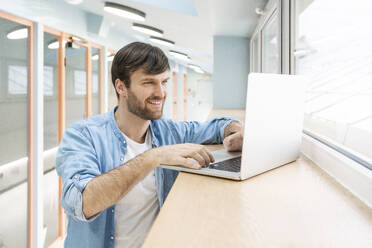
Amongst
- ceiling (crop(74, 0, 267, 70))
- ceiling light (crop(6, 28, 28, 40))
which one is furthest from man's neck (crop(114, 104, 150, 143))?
ceiling light (crop(6, 28, 28, 40))

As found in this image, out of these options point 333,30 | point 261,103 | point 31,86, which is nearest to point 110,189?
point 261,103

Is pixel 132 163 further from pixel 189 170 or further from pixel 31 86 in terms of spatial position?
pixel 31 86

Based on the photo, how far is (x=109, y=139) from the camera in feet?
3.81

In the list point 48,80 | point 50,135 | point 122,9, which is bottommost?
point 50,135

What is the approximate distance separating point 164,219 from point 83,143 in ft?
2.02

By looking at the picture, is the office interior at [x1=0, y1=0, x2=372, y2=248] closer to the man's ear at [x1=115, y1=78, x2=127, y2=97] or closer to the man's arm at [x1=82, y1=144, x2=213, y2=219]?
the man's arm at [x1=82, y1=144, x2=213, y2=219]

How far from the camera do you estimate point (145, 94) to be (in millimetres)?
1238

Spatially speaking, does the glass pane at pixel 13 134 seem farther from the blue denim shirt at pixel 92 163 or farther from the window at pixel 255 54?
the window at pixel 255 54

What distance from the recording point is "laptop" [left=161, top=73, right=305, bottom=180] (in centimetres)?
74

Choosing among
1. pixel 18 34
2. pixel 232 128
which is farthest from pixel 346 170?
pixel 18 34

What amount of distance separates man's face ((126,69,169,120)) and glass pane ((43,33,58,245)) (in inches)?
92.1

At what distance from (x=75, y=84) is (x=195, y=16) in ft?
6.28

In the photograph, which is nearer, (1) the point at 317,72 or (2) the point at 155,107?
(2) the point at 155,107

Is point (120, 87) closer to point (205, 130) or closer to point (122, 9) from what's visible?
point (205, 130)
